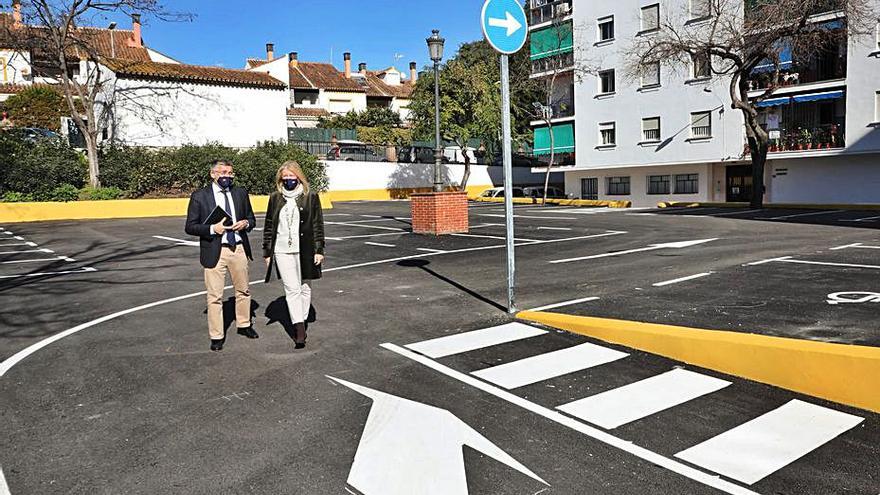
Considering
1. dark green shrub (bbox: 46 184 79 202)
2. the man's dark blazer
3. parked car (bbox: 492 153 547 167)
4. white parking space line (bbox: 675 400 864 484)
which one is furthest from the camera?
parked car (bbox: 492 153 547 167)

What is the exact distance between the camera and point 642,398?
4.94 m

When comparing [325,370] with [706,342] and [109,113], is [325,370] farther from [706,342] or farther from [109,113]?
[109,113]

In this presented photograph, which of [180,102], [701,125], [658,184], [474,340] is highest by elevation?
[180,102]

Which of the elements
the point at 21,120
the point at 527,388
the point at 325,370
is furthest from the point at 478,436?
the point at 21,120

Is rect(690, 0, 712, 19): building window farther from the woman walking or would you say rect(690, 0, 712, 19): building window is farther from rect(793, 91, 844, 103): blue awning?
the woman walking

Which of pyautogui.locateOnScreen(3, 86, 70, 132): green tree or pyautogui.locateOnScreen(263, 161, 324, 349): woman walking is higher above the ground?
pyautogui.locateOnScreen(3, 86, 70, 132): green tree

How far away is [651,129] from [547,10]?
11.9 meters

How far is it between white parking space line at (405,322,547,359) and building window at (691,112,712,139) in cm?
3169

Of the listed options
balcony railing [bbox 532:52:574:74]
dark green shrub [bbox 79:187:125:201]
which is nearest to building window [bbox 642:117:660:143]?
balcony railing [bbox 532:52:574:74]

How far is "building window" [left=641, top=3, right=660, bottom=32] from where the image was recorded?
36.9 metres

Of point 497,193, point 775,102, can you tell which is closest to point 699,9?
point 775,102

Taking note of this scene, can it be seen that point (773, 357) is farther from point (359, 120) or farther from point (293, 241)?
point (359, 120)

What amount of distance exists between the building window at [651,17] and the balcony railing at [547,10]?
611 centimetres

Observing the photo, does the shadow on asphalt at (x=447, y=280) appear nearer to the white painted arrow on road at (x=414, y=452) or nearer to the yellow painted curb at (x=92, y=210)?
the white painted arrow on road at (x=414, y=452)
